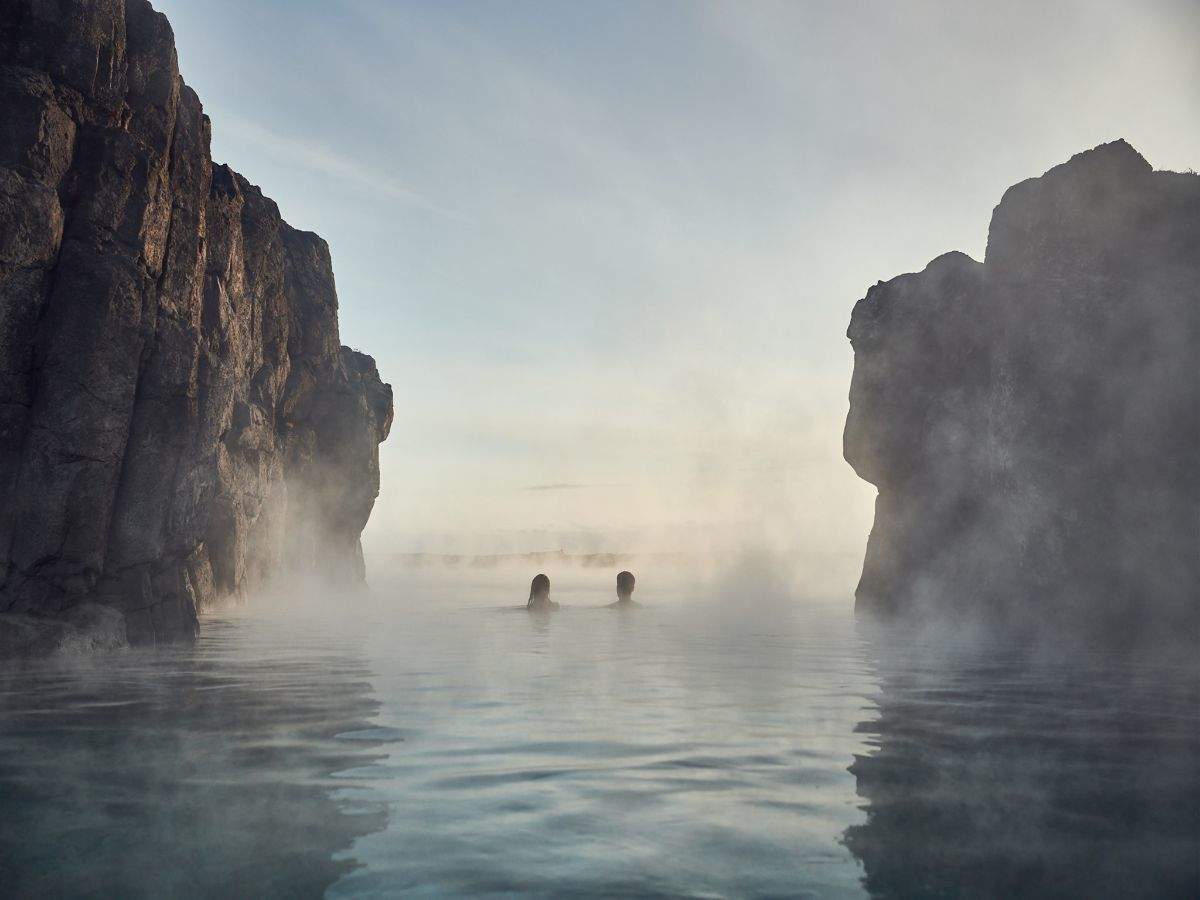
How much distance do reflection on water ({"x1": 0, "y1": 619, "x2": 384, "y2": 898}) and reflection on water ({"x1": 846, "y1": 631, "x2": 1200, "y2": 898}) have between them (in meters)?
4.84

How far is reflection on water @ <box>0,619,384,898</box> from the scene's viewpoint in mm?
6758

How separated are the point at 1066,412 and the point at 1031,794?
1354 inches

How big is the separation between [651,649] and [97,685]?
15121 millimetres

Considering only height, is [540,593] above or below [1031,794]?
above

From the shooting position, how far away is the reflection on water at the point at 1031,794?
6969 millimetres

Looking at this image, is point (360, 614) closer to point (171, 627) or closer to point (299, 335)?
point (171, 627)

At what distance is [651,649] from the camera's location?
26938 mm

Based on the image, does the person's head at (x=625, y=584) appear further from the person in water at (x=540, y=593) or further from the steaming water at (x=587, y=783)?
the steaming water at (x=587, y=783)

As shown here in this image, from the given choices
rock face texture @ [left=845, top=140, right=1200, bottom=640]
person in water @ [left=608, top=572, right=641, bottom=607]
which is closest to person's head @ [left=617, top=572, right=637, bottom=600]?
person in water @ [left=608, top=572, right=641, bottom=607]

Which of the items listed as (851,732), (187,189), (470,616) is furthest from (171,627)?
(851,732)

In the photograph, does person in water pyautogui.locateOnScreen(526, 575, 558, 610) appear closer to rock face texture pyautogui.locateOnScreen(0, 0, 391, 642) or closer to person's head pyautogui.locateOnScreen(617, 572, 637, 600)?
person's head pyautogui.locateOnScreen(617, 572, 637, 600)

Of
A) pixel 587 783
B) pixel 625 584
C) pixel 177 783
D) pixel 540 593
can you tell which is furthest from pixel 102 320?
pixel 625 584

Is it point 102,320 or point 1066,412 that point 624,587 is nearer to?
point 1066,412

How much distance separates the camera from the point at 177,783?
30.8ft
